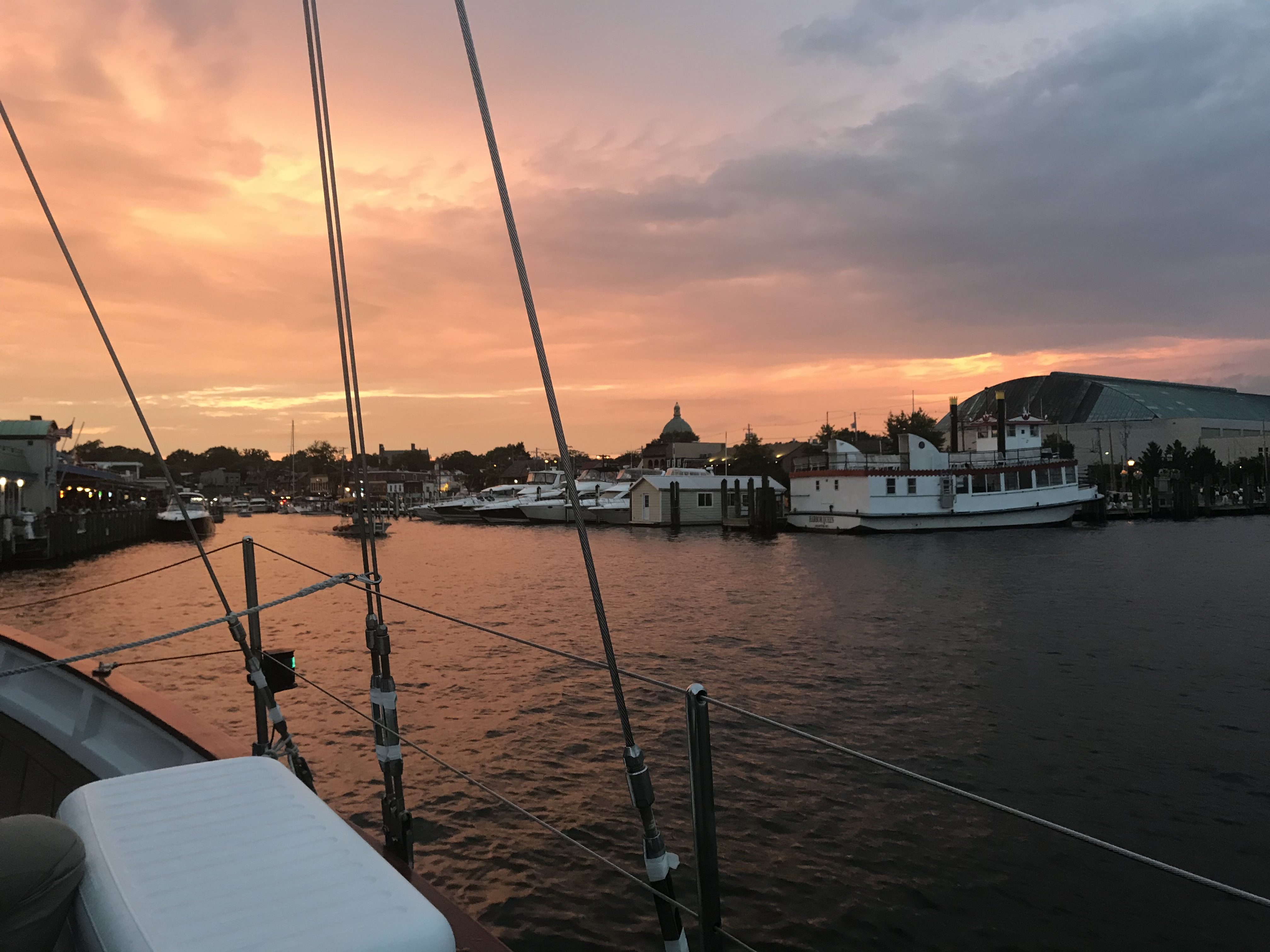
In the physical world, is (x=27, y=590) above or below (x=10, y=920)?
below

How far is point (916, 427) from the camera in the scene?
97.4 meters

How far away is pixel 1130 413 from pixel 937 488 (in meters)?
83.7

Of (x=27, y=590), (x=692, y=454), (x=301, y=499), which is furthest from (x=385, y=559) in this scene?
(x=301, y=499)

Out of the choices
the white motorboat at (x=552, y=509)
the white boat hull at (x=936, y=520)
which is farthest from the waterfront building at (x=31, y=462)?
the white boat hull at (x=936, y=520)

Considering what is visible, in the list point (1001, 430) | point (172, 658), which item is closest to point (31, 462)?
point (172, 658)

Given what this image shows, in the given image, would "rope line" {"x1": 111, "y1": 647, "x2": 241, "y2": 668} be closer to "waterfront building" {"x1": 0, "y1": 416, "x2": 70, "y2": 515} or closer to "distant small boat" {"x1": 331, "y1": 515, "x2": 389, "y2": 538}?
"waterfront building" {"x1": 0, "y1": 416, "x2": 70, "y2": 515}

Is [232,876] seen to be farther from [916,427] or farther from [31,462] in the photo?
[916,427]

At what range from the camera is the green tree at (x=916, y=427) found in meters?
93.0

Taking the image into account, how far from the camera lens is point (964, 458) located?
51.9 metres

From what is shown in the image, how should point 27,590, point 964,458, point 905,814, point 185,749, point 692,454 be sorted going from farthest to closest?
point 692,454 < point 964,458 < point 27,590 < point 905,814 < point 185,749

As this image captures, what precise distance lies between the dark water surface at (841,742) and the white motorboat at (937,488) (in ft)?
72.5

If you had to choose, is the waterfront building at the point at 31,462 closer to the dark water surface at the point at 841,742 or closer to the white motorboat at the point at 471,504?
the dark water surface at the point at 841,742

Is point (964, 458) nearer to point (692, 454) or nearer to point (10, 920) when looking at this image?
point (10, 920)

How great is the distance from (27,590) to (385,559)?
17.0 metres
